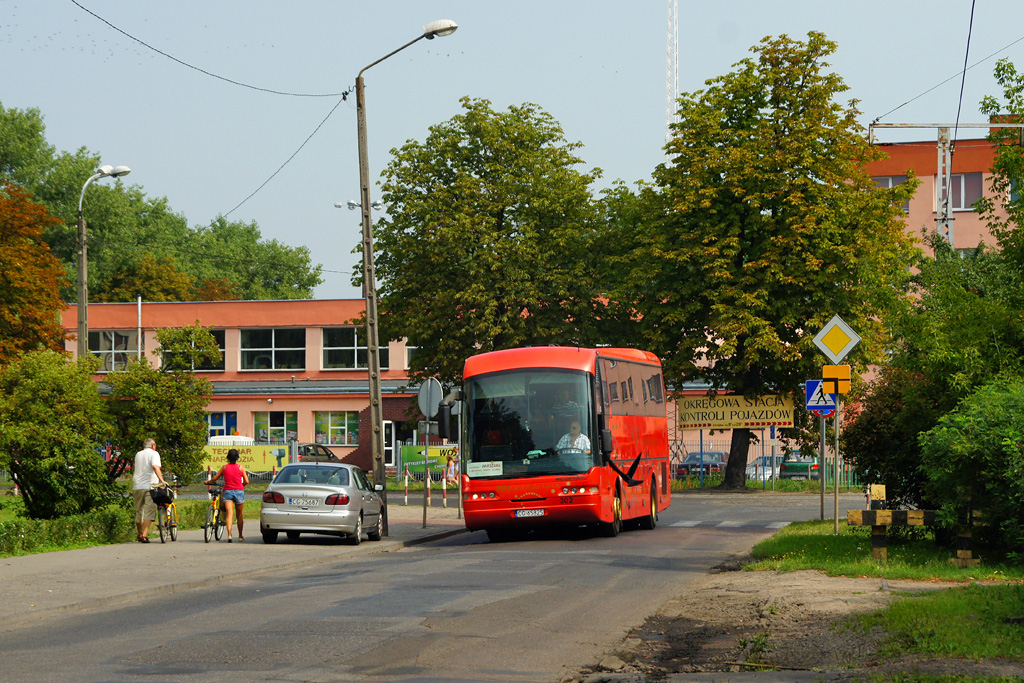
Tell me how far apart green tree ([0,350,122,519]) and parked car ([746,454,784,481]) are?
99.0 feet

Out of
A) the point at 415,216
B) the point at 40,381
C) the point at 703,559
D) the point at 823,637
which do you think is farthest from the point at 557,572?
the point at 415,216

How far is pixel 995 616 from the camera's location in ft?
33.4

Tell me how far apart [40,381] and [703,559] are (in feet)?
36.8

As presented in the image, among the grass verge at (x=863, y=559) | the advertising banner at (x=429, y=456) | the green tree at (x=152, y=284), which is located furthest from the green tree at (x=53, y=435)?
the green tree at (x=152, y=284)

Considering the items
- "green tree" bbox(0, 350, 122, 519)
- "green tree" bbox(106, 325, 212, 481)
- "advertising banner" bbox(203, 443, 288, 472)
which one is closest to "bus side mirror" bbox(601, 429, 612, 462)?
"green tree" bbox(0, 350, 122, 519)

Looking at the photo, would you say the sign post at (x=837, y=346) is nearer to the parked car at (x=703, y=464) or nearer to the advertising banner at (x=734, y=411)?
the advertising banner at (x=734, y=411)

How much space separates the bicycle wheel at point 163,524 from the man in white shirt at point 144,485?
0.18m

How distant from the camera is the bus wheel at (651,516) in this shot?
2586 cm

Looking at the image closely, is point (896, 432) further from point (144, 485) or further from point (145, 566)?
point (144, 485)

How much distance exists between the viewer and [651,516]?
2602cm

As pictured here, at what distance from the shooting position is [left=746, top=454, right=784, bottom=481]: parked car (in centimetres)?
4762

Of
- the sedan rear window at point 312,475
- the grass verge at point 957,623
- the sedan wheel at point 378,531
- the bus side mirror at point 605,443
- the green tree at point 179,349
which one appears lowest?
the sedan wheel at point 378,531

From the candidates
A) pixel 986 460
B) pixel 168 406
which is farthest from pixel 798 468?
pixel 986 460

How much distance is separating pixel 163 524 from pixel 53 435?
2522 mm
